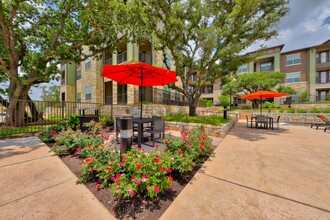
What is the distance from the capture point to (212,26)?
293 inches

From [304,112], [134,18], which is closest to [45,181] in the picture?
[134,18]

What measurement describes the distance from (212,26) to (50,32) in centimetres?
1014

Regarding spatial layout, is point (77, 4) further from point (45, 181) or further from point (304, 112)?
point (304, 112)

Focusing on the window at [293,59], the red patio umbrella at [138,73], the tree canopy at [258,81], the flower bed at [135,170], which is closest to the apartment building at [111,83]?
the red patio umbrella at [138,73]

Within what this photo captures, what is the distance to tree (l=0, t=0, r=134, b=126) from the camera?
761 centimetres

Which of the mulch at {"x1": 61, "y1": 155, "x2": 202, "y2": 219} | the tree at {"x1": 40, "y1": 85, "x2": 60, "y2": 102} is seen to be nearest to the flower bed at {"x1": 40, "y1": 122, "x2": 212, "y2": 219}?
the mulch at {"x1": 61, "y1": 155, "x2": 202, "y2": 219}

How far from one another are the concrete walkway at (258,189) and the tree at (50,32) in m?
9.27

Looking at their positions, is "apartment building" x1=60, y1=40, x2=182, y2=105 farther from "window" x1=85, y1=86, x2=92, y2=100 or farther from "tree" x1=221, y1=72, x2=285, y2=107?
"tree" x1=221, y1=72, x2=285, y2=107

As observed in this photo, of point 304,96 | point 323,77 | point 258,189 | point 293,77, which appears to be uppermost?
point 293,77

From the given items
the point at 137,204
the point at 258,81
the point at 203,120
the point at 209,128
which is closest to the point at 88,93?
the point at 203,120

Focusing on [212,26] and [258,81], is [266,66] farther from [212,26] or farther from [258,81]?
[212,26]

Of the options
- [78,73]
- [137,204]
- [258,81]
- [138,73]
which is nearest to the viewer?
[137,204]

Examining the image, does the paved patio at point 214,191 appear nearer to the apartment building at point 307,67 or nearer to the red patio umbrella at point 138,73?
the red patio umbrella at point 138,73

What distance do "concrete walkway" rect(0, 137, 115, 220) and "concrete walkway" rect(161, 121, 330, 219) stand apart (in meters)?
1.23
